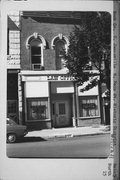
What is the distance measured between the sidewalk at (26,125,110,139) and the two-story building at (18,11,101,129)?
3cm

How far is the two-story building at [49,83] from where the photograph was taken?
2396mm

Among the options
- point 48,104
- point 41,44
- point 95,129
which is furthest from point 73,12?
point 95,129

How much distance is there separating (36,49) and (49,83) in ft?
0.88

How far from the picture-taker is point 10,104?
7.77ft

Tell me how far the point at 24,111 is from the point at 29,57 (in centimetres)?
38

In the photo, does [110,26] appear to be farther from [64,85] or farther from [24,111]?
[24,111]

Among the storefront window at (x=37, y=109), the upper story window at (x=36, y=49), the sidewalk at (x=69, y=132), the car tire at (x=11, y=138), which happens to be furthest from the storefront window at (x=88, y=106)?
the car tire at (x=11, y=138)

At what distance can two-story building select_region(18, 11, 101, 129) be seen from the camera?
2.40m

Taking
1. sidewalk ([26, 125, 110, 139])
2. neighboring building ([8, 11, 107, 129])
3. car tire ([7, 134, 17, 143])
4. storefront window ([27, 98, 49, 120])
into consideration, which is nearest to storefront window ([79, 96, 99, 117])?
neighboring building ([8, 11, 107, 129])

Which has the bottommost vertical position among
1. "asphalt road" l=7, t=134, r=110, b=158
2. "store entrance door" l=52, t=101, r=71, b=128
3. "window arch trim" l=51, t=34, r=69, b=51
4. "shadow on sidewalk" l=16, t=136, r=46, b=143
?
"asphalt road" l=7, t=134, r=110, b=158

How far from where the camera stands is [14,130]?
2359 mm

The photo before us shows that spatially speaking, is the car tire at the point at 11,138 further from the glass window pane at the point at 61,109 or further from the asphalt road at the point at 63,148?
the glass window pane at the point at 61,109

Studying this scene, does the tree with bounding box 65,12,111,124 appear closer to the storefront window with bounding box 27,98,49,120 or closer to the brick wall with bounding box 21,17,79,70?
the brick wall with bounding box 21,17,79,70

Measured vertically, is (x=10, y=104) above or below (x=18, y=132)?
above
